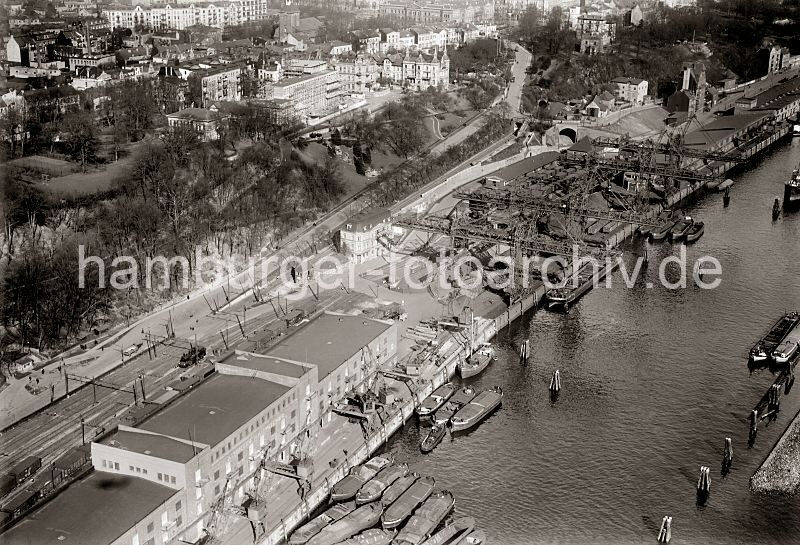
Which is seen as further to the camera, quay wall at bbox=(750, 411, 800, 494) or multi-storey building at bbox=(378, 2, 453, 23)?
multi-storey building at bbox=(378, 2, 453, 23)

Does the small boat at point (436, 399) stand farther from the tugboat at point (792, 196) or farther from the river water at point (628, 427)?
the tugboat at point (792, 196)

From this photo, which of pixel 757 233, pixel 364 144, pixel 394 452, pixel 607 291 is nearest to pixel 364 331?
pixel 394 452

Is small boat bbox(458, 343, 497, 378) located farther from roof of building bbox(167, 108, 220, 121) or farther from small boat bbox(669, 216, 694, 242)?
roof of building bbox(167, 108, 220, 121)

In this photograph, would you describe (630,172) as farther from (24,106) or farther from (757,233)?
(24,106)

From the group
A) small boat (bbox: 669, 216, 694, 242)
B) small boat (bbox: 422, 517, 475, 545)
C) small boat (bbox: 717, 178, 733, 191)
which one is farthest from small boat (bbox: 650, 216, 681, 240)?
small boat (bbox: 422, 517, 475, 545)

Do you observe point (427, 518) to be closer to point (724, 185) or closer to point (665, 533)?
point (665, 533)

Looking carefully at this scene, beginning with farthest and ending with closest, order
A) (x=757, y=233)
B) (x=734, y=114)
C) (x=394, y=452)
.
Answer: (x=734, y=114) → (x=757, y=233) → (x=394, y=452)
